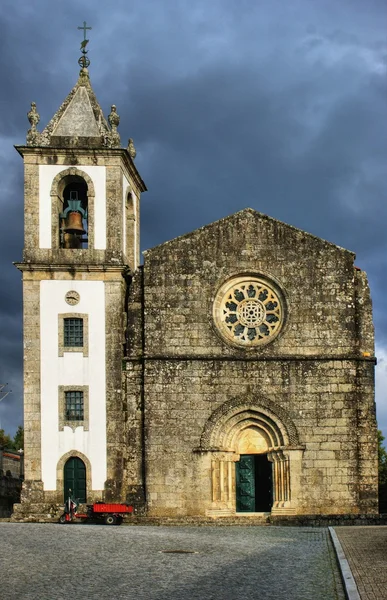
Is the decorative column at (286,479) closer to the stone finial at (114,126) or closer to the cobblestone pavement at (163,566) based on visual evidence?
the cobblestone pavement at (163,566)

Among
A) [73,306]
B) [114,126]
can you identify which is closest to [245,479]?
[73,306]

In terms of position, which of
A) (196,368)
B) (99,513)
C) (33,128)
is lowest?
(99,513)

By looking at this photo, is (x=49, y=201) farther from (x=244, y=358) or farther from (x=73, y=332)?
(x=244, y=358)

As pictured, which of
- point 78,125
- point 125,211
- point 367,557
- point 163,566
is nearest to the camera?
point 163,566

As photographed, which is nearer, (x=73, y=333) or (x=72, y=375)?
(x=72, y=375)

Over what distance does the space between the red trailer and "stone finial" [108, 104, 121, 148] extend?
11983 millimetres

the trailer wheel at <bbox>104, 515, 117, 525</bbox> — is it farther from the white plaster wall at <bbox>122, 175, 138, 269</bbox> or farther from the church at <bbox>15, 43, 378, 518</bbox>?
the white plaster wall at <bbox>122, 175, 138, 269</bbox>

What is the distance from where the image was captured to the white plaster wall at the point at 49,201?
35562mm

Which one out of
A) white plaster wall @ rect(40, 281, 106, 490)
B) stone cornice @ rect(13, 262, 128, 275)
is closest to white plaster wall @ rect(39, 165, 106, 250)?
stone cornice @ rect(13, 262, 128, 275)

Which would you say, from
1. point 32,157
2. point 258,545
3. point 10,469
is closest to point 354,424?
point 258,545

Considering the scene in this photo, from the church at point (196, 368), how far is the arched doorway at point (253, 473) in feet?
0.15

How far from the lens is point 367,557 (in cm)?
2062

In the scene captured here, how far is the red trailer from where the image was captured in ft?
106

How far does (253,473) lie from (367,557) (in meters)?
14.4
